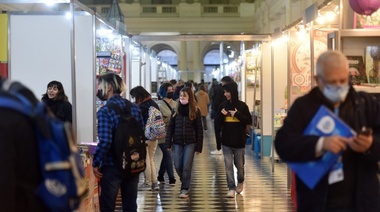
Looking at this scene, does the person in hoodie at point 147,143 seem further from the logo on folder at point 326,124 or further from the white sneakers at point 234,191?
the logo on folder at point 326,124

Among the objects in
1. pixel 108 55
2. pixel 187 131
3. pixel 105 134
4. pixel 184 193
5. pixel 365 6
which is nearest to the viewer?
pixel 105 134

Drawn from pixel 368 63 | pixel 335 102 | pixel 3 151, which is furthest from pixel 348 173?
pixel 368 63

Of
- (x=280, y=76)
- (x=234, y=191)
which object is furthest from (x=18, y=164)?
(x=280, y=76)

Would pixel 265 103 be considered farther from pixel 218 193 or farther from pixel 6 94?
pixel 6 94

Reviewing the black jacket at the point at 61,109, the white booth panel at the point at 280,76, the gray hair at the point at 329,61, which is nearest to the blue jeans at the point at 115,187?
the black jacket at the point at 61,109

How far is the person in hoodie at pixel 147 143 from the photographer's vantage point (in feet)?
25.0

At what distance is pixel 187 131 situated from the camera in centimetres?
747

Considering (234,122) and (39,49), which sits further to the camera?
(234,122)

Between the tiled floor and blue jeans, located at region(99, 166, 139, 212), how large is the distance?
7.50 ft

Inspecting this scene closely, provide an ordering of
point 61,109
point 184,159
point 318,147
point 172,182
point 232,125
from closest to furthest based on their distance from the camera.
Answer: point 318,147, point 61,109, point 232,125, point 184,159, point 172,182

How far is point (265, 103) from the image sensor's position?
1109cm

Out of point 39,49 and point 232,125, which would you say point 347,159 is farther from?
point 232,125

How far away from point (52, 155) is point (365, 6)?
3435 mm

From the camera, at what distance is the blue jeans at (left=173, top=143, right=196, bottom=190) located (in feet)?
24.7
